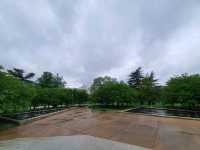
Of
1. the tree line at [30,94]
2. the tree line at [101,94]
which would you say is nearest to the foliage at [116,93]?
the tree line at [101,94]

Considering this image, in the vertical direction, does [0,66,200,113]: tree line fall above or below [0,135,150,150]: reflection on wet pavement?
above

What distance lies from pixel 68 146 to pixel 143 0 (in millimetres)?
7611

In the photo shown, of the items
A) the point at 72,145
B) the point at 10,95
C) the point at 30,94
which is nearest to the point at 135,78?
the point at 30,94

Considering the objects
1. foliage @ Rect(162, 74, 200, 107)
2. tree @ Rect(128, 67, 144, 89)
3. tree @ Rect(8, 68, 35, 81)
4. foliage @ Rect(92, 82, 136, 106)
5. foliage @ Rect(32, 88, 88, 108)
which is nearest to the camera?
foliage @ Rect(162, 74, 200, 107)

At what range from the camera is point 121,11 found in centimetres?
822

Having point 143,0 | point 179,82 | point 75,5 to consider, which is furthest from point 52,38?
point 179,82

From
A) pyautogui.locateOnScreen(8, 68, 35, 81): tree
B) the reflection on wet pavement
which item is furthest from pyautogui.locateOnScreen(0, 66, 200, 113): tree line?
pyautogui.locateOnScreen(8, 68, 35, 81): tree

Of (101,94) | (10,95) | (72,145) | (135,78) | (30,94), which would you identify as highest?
(135,78)

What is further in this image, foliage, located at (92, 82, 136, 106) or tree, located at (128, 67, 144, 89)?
tree, located at (128, 67, 144, 89)

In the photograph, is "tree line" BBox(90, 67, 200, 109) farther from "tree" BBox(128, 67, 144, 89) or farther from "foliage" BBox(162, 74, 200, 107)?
"tree" BBox(128, 67, 144, 89)

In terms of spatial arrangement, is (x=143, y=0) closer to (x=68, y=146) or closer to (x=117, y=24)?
(x=117, y=24)

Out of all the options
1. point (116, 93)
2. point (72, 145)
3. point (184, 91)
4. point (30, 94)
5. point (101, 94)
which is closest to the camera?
point (72, 145)

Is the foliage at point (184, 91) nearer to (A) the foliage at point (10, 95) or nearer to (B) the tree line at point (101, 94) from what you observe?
(B) the tree line at point (101, 94)

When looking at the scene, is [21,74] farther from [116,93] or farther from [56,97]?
[116,93]
